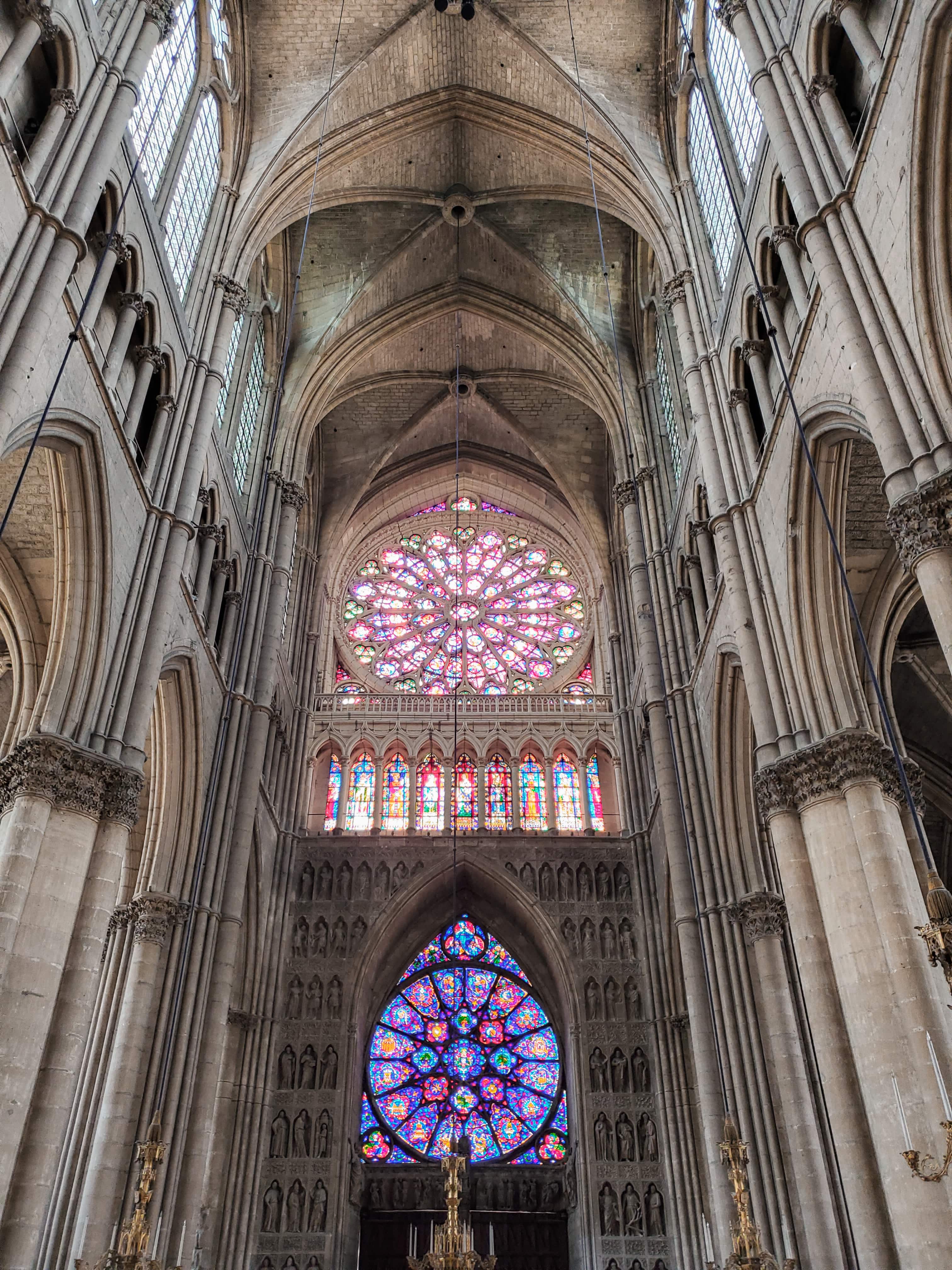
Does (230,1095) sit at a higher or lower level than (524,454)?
lower

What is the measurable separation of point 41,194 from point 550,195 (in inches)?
547

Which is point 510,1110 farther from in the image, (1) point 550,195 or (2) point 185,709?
(1) point 550,195

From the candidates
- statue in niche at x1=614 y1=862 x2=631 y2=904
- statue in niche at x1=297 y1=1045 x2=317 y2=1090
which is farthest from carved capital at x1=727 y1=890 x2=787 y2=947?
statue in niche at x1=297 y1=1045 x2=317 y2=1090

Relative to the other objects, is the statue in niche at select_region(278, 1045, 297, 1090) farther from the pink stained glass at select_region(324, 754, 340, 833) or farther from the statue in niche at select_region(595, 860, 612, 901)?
the statue in niche at select_region(595, 860, 612, 901)

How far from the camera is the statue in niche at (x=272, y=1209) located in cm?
1925

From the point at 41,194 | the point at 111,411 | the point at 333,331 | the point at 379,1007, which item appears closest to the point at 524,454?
the point at 333,331

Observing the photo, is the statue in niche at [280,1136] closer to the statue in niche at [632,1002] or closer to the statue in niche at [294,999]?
the statue in niche at [294,999]

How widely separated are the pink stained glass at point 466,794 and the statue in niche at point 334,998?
4.14 meters

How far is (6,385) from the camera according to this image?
10211 mm

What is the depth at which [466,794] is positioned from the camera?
2459cm

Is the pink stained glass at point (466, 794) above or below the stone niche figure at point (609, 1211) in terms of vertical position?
above

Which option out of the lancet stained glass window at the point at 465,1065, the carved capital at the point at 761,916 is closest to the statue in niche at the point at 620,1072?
the lancet stained glass window at the point at 465,1065

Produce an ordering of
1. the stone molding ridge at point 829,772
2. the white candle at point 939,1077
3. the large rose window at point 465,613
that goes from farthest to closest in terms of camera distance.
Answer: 1. the large rose window at point 465,613
2. the stone molding ridge at point 829,772
3. the white candle at point 939,1077

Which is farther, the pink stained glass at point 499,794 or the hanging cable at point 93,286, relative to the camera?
the pink stained glass at point 499,794
